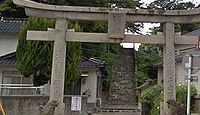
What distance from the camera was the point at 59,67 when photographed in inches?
470

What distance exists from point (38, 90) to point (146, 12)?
9551 millimetres

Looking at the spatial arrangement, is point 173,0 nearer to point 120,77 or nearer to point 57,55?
point 120,77

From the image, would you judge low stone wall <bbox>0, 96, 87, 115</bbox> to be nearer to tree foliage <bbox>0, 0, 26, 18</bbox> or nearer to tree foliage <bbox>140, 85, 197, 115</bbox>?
tree foliage <bbox>140, 85, 197, 115</bbox>

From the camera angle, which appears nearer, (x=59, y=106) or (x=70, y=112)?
(x=59, y=106)

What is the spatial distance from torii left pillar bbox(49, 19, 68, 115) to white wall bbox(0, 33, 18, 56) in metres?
14.2

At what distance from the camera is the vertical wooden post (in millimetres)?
11844

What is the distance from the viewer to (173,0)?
48.0 meters

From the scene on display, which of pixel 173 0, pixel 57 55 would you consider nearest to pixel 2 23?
pixel 57 55

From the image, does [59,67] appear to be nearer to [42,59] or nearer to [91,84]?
[42,59]

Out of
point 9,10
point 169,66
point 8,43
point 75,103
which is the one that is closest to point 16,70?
point 8,43

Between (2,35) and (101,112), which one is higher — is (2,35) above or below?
above

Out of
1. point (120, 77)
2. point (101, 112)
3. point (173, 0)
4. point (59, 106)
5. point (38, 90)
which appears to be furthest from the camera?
point (173, 0)

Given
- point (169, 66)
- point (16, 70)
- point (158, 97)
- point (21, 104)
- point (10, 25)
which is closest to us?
point (169, 66)

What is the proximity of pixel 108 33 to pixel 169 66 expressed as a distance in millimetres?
2538
